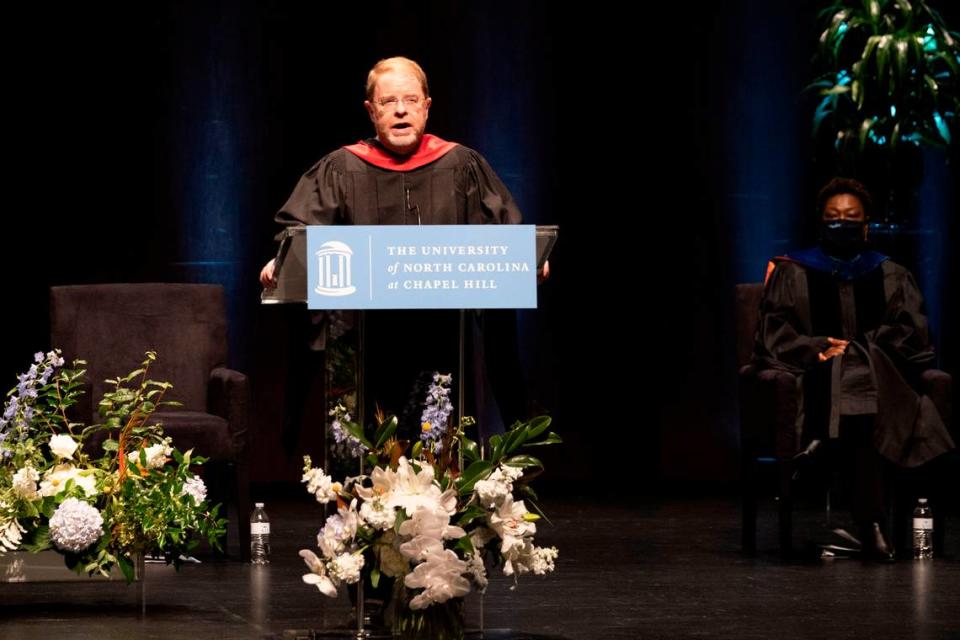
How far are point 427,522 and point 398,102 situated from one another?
109 cm

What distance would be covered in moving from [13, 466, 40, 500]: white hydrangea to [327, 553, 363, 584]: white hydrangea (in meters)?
1.31

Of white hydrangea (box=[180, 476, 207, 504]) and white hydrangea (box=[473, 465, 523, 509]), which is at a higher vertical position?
white hydrangea (box=[473, 465, 523, 509])

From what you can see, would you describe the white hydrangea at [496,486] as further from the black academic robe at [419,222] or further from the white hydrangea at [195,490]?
the white hydrangea at [195,490]

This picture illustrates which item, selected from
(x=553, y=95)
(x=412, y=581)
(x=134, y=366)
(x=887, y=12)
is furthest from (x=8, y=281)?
(x=412, y=581)

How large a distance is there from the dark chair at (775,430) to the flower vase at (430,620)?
2.48 metres

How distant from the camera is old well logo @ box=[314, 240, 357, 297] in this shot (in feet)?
11.2

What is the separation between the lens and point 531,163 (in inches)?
316

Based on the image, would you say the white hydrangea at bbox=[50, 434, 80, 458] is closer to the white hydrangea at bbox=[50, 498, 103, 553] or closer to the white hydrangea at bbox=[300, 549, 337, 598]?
the white hydrangea at bbox=[50, 498, 103, 553]

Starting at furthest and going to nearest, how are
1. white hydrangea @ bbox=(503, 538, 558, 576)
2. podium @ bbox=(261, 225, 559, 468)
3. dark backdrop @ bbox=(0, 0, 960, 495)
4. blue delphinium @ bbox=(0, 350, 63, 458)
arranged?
dark backdrop @ bbox=(0, 0, 960, 495), blue delphinium @ bbox=(0, 350, 63, 458), podium @ bbox=(261, 225, 559, 468), white hydrangea @ bbox=(503, 538, 558, 576)

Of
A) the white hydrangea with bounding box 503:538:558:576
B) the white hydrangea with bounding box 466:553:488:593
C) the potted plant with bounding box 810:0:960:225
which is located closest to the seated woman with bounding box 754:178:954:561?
the potted plant with bounding box 810:0:960:225

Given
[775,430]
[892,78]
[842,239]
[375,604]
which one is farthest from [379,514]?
[892,78]

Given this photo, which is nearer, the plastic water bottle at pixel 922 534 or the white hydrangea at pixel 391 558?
the white hydrangea at pixel 391 558

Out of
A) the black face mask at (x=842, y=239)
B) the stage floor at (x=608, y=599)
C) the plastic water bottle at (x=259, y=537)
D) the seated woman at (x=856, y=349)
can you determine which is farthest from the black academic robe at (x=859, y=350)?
the plastic water bottle at (x=259, y=537)

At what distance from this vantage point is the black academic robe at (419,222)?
12.8ft
